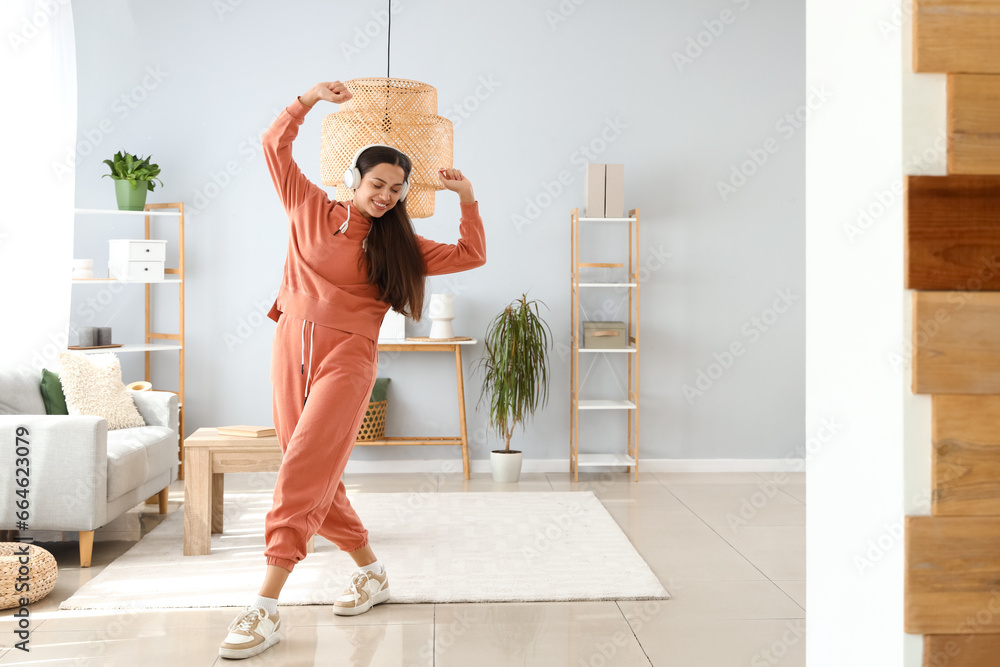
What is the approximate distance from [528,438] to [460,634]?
2.80m

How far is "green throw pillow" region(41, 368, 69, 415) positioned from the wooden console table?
165 cm

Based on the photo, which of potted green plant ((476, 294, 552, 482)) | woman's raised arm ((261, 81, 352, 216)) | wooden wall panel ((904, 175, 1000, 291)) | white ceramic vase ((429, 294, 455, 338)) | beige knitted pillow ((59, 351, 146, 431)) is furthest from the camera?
white ceramic vase ((429, 294, 455, 338))

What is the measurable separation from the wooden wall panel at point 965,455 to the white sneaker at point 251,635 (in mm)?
1837

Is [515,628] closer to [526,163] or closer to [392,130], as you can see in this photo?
[392,130]

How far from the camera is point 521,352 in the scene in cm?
483

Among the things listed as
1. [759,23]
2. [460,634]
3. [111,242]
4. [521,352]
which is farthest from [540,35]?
[460,634]

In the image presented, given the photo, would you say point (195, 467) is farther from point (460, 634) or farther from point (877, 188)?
point (877, 188)

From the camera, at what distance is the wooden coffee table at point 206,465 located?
3.26 metres

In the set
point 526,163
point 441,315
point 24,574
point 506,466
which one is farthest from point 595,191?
point 24,574

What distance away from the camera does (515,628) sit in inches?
98.5

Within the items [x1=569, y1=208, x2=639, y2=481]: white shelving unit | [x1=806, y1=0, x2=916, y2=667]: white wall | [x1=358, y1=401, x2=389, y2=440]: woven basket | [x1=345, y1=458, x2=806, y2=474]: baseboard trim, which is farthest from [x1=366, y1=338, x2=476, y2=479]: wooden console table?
[x1=806, y1=0, x2=916, y2=667]: white wall

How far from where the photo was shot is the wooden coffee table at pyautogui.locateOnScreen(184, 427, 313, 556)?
10.7 feet

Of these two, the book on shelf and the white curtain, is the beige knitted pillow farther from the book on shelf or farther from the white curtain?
the book on shelf

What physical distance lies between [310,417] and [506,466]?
2652 mm
